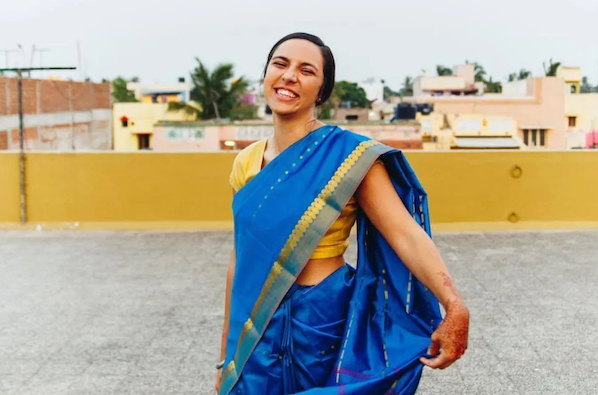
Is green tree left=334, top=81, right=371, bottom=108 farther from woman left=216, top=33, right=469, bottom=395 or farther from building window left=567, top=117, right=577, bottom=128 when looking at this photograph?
woman left=216, top=33, right=469, bottom=395

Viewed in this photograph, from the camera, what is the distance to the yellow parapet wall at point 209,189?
27.8ft

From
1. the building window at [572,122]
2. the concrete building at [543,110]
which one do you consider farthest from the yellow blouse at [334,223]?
the building window at [572,122]

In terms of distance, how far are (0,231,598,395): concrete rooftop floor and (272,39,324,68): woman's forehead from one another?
2.14 metres

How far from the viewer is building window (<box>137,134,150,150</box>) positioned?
150ft

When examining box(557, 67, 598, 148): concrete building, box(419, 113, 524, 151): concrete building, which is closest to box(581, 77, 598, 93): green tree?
box(557, 67, 598, 148): concrete building

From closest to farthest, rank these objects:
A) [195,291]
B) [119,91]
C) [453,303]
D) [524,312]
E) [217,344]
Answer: [453,303], [217,344], [524,312], [195,291], [119,91]

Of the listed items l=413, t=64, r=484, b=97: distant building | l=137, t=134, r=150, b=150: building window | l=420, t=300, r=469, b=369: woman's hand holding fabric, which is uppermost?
l=413, t=64, r=484, b=97: distant building

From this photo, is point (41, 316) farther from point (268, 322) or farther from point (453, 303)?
point (453, 303)

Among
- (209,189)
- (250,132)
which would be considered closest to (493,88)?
(250,132)

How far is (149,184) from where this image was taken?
8641 mm

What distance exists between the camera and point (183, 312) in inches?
216

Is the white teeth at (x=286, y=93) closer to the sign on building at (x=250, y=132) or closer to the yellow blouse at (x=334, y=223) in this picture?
the yellow blouse at (x=334, y=223)

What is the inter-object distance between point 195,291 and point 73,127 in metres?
25.4

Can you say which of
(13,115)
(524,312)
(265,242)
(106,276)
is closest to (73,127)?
(13,115)
